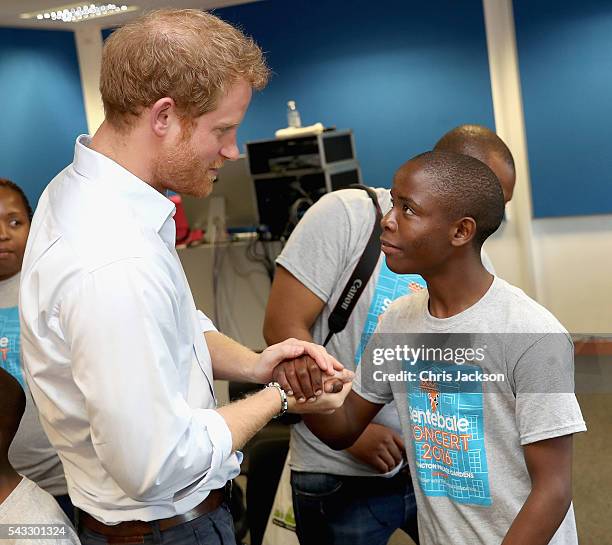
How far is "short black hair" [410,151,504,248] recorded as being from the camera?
1.65m

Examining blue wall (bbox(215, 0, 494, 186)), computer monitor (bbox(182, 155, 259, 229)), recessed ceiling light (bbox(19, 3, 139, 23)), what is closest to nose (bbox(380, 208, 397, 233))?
computer monitor (bbox(182, 155, 259, 229))

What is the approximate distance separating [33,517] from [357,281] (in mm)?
834

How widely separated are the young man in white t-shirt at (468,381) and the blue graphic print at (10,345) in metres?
0.90

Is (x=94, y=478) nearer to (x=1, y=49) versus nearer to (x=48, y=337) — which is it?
(x=48, y=337)

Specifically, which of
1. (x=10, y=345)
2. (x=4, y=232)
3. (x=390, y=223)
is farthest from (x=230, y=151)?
(x=4, y=232)

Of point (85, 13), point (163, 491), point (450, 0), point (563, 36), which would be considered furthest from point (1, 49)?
point (163, 491)

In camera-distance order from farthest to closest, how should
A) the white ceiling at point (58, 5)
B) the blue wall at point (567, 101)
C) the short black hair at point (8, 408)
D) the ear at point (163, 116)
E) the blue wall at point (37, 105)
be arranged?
1. the blue wall at point (37, 105)
2. the white ceiling at point (58, 5)
3. the blue wall at point (567, 101)
4. the short black hair at point (8, 408)
5. the ear at point (163, 116)

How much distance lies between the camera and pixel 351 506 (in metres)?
2.01

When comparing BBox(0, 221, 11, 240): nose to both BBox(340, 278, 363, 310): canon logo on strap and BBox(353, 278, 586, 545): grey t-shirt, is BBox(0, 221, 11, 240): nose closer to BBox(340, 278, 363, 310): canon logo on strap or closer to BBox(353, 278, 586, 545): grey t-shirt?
BBox(340, 278, 363, 310): canon logo on strap

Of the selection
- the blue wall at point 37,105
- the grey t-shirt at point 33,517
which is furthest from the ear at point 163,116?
the blue wall at point 37,105

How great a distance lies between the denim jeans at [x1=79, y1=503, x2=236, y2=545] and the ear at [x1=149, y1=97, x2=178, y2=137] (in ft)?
2.14

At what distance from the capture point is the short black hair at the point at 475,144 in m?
2.12

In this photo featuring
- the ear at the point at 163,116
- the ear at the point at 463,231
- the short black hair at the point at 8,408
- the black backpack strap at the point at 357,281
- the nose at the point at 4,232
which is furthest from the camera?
the nose at the point at 4,232

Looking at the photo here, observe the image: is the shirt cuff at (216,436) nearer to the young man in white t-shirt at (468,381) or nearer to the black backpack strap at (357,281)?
the young man in white t-shirt at (468,381)
